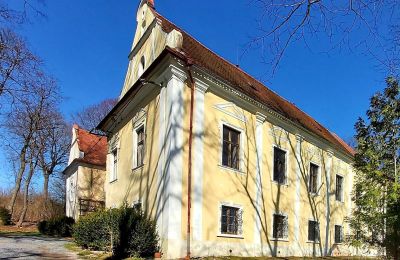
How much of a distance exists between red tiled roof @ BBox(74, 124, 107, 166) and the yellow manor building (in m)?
11.1

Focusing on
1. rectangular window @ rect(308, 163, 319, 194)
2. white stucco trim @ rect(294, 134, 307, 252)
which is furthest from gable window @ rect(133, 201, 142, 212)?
rectangular window @ rect(308, 163, 319, 194)

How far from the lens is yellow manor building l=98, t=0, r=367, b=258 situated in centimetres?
1409

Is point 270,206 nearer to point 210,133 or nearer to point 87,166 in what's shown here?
point 210,133

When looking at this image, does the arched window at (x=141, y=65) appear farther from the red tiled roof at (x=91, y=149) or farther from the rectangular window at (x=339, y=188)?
the rectangular window at (x=339, y=188)

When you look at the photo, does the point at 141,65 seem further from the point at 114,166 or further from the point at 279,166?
the point at 279,166

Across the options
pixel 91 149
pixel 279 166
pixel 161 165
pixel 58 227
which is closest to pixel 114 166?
pixel 161 165

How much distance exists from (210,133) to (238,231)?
13.2ft

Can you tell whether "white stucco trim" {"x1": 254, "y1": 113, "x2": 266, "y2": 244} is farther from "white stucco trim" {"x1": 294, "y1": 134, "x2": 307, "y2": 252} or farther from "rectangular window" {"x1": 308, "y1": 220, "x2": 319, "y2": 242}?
"rectangular window" {"x1": 308, "y1": 220, "x2": 319, "y2": 242}

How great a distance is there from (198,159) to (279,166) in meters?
6.12

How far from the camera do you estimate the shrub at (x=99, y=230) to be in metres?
14.2

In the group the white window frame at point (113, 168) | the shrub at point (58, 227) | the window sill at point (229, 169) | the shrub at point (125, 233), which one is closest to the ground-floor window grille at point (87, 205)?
the shrub at point (58, 227)

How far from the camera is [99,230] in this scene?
15516 millimetres

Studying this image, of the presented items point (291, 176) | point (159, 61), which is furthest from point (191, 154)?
point (291, 176)

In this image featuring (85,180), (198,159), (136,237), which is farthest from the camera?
(85,180)
